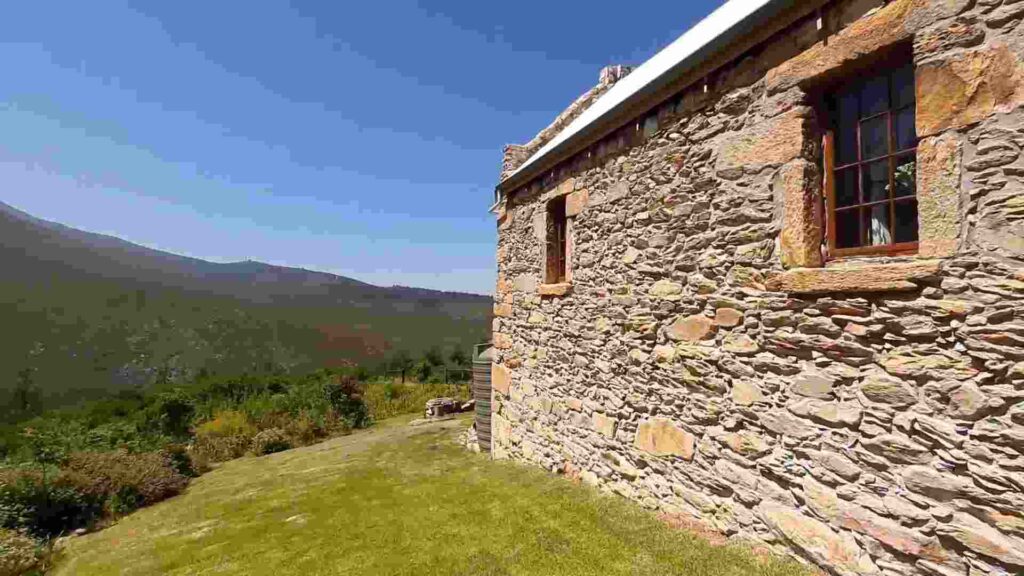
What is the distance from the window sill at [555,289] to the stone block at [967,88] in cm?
366

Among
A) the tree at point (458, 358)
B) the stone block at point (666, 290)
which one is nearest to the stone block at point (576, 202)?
the stone block at point (666, 290)

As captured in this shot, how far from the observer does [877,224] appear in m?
3.09

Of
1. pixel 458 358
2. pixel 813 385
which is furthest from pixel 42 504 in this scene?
pixel 458 358

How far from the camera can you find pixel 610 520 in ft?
14.5

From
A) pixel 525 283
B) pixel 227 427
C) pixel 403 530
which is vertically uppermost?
pixel 525 283

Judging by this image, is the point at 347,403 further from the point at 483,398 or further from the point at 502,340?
the point at 502,340

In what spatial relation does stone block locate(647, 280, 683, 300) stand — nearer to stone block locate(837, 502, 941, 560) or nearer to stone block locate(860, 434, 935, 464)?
stone block locate(860, 434, 935, 464)

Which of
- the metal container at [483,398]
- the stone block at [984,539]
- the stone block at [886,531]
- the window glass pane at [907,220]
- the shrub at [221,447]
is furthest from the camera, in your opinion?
the shrub at [221,447]

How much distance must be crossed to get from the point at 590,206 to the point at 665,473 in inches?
113

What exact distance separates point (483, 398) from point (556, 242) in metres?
3.37

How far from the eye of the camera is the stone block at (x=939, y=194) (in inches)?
99.6

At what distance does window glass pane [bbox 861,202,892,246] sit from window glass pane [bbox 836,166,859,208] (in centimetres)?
11

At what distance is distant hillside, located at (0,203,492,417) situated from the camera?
14.8m

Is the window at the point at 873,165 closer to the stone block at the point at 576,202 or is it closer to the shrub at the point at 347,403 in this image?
the stone block at the point at 576,202
